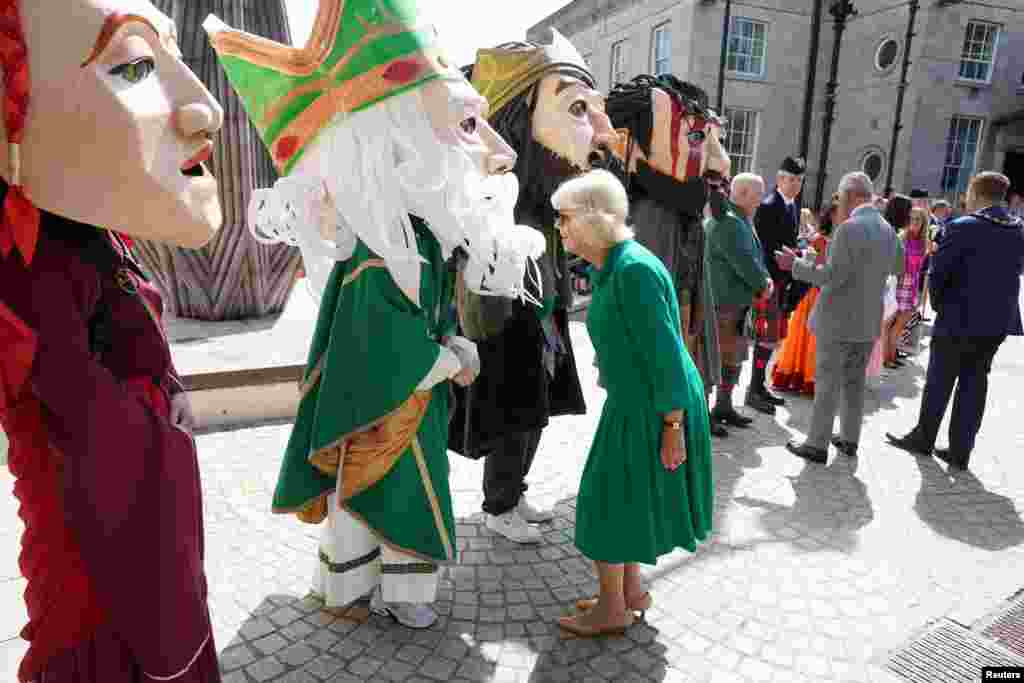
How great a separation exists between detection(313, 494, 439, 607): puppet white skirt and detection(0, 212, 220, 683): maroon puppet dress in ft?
3.02

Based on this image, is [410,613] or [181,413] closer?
[181,413]

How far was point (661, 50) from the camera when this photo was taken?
19.1 m

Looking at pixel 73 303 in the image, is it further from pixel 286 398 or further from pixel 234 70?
pixel 286 398

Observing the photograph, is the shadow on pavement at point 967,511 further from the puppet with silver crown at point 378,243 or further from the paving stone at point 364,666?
the paving stone at point 364,666

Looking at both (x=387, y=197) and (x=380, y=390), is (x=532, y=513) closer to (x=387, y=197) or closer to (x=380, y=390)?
(x=380, y=390)

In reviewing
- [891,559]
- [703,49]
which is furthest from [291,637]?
[703,49]

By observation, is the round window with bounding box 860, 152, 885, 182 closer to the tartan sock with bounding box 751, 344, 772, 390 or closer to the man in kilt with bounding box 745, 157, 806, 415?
the man in kilt with bounding box 745, 157, 806, 415

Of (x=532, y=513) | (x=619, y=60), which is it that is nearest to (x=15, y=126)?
(x=532, y=513)

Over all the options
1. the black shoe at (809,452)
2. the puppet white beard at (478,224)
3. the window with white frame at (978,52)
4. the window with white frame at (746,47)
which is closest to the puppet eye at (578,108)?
the puppet white beard at (478,224)

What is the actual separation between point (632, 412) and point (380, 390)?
0.85 meters

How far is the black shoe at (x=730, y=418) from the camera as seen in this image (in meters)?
4.82

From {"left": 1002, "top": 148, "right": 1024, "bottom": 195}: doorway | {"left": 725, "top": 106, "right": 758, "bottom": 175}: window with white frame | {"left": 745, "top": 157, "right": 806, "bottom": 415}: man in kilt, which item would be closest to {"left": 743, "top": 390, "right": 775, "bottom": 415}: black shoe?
{"left": 745, "top": 157, "right": 806, "bottom": 415}: man in kilt

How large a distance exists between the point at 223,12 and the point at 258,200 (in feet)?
13.3

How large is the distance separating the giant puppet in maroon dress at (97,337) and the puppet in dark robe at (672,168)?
2804 millimetres
